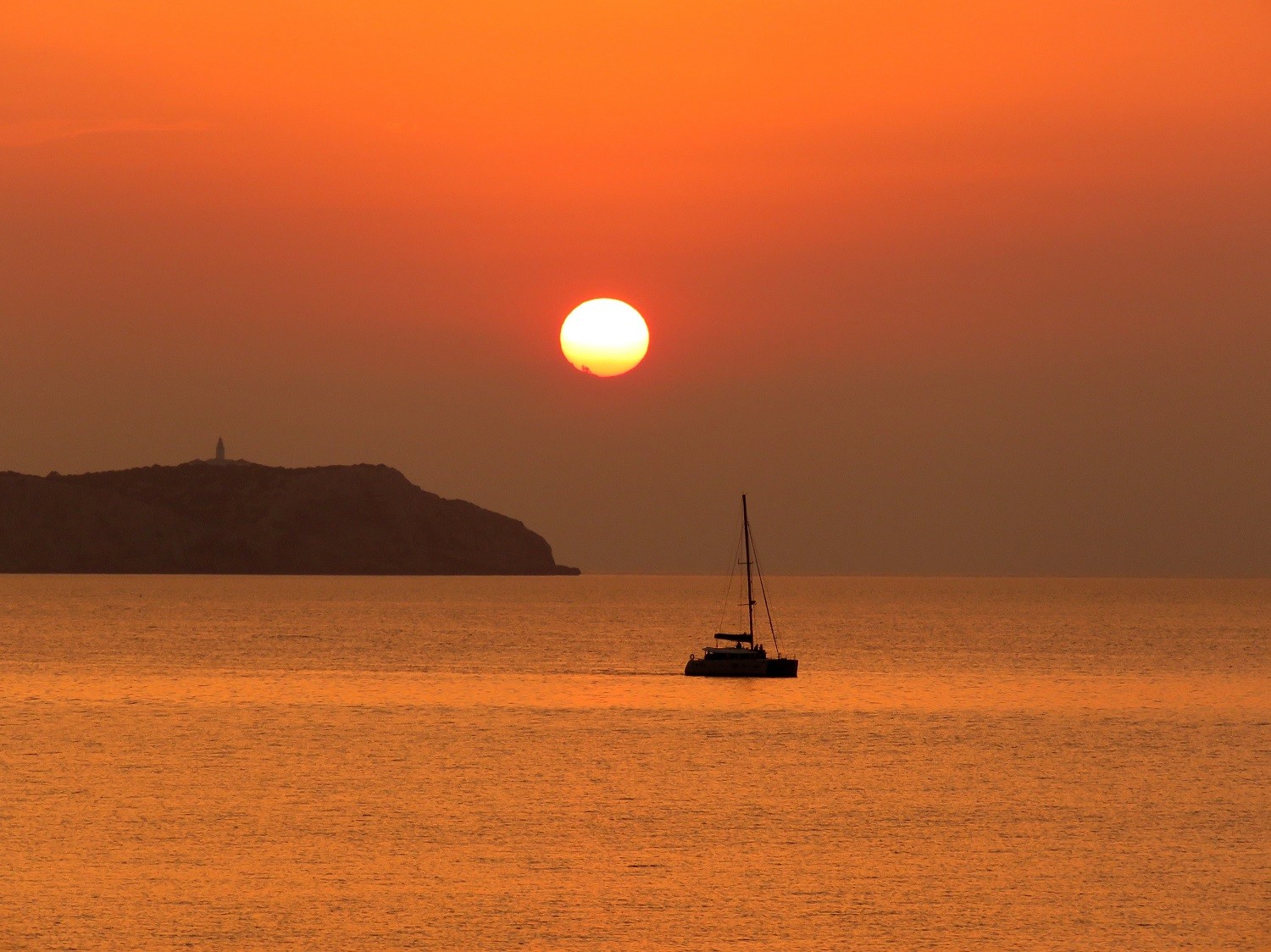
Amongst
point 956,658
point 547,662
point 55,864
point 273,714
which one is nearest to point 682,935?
point 55,864

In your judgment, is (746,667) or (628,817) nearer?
(628,817)

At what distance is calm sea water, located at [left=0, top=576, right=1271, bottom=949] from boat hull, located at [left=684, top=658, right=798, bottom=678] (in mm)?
7272

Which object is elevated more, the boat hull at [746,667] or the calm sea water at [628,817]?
the boat hull at [746,667]

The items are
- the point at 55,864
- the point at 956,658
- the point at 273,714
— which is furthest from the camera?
the point at 956,658

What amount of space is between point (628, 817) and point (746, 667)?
7044cm

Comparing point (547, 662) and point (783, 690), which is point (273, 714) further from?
point (547, 662)

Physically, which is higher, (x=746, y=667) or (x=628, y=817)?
(x=746, y=667)

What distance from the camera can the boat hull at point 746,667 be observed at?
419ft

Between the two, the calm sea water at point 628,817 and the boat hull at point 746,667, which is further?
the boat hull at point 746,667

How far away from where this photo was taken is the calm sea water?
4200cm

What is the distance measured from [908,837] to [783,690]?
65852mm

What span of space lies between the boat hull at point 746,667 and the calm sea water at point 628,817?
727 centimetres

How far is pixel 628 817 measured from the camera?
5781 centimetres

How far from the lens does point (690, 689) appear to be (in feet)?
393
